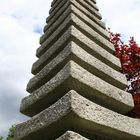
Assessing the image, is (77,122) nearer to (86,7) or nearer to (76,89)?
(76,89)

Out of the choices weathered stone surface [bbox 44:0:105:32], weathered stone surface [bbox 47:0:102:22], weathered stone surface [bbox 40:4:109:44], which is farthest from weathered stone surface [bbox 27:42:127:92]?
weathered stone surface [bbox 47:0:102:22]

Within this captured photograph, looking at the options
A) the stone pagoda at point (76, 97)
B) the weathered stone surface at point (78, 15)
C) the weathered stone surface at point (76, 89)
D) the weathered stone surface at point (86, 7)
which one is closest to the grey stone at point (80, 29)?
the stone pagoda at point (76, 97)

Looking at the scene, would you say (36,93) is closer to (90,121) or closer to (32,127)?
(32,127)

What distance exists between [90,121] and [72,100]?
0.30m

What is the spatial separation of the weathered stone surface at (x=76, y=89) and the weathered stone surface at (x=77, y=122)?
1.07 ft

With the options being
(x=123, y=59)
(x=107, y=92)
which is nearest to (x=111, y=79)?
(x=107, y=92)

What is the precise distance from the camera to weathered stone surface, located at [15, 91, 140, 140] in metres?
3.12

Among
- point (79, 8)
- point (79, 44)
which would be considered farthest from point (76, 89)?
point (79, 8)

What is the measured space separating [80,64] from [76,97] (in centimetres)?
94

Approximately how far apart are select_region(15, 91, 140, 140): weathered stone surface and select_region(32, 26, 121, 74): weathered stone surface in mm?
1264

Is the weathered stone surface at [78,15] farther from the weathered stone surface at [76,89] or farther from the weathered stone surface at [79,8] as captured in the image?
the weathered stone surface at [76,89]

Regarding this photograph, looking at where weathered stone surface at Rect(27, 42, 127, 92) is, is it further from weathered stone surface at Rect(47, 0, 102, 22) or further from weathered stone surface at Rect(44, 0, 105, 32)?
weathered stone surface at Rect(47, 0, 102, 22)

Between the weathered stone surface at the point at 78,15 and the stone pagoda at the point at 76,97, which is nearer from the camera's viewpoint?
the stone pagoda at the point at 76,97

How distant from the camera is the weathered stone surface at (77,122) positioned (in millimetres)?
3115
